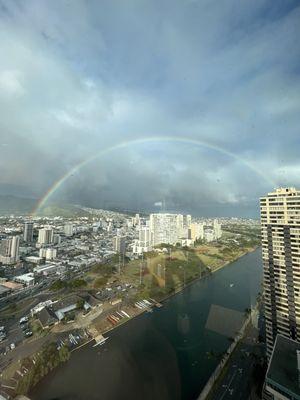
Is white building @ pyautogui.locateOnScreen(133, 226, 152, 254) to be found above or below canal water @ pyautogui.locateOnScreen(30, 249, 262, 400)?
above

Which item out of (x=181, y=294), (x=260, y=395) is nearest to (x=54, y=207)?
(x=181, y=294)

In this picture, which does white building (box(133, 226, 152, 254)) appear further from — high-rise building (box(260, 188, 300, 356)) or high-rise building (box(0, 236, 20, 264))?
high-rise building (box(260, 188, 300, 356))

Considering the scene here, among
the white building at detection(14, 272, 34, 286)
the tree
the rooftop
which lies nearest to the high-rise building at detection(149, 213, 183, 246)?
the white building at detection(14, 272, 34, 286)

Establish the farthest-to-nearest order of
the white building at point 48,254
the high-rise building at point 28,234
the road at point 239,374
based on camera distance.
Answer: the high-rise building at point 28,234 → the white building at point 48,254 → the road at point 239,374

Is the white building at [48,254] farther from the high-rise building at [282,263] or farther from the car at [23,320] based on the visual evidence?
the high-rise building at [282,263]

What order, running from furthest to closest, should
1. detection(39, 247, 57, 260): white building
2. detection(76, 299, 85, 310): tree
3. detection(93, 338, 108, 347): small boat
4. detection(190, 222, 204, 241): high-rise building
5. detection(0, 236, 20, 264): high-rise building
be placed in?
detection(190, 222, 204, 241): high-rise building → detection(39, 247, 57, 260): white building → detection(0, 236, 20, 264): high-rise building → detection(76, 299, 85, 310): tree → detection(93, 338, 108, 347): small boat

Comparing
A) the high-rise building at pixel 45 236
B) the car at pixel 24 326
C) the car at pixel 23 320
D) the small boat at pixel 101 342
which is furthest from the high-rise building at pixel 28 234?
the small boat at pixel 101 342

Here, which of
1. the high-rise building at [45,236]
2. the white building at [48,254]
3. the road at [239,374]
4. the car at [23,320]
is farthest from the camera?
the high-rise building at [45,236]
